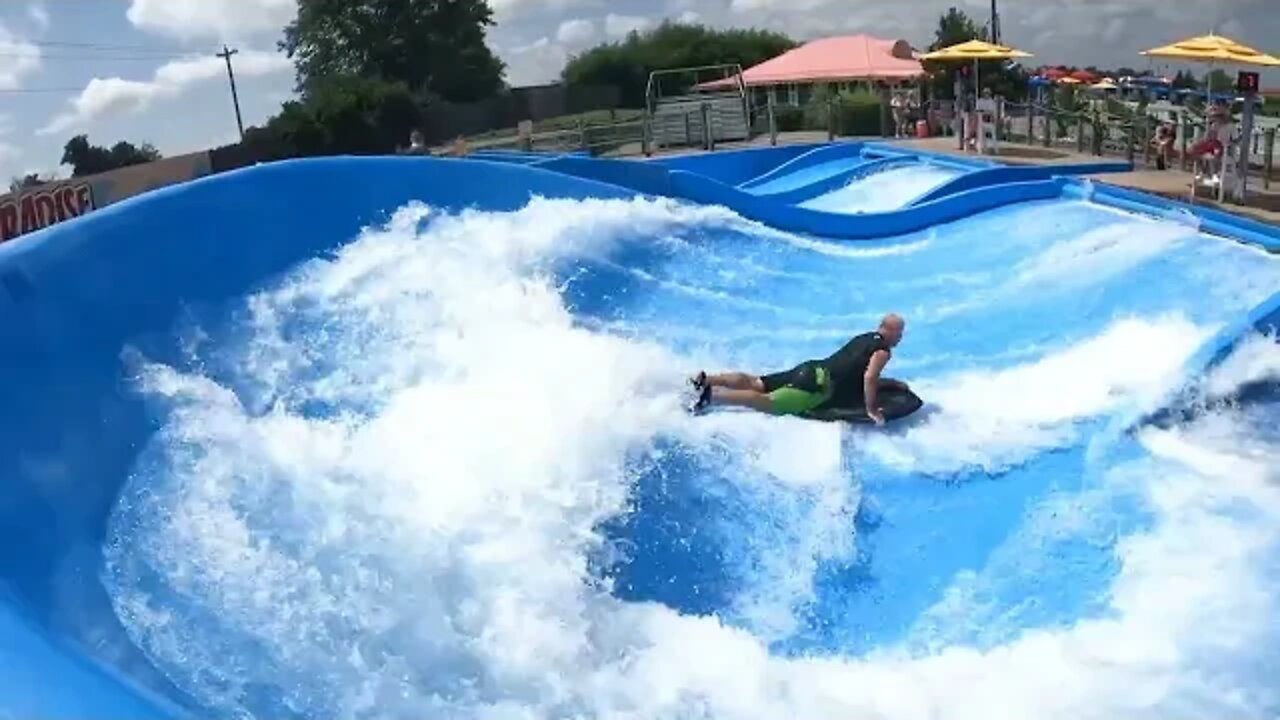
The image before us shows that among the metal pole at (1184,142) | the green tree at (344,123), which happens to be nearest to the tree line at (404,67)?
the green tree at (344,123)

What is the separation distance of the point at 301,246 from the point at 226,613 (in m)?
4.19

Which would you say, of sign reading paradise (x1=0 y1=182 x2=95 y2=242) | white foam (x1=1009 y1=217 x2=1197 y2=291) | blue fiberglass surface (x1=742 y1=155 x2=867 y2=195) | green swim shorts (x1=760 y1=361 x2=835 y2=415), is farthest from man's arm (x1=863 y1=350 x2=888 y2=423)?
sign reading paradise (x1=0 y1=182 x2=95 y2=242)

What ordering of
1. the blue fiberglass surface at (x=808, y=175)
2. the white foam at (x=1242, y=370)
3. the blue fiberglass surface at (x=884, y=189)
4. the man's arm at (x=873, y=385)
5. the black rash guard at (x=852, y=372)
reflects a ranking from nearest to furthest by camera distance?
the white foam at (x=1242, y=370) → the man's arm at (x=873, y=385) → the black rash guard at (x=852, y=372) → the blue fiberglass surface at (x=884, y=189) → the blue fiberglass surface at (x=808, y=175)

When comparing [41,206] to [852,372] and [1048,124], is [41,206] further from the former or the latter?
[1048,124]

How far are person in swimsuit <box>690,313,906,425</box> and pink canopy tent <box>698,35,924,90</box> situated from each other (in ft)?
44.7

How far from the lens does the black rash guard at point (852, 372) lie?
6000mm

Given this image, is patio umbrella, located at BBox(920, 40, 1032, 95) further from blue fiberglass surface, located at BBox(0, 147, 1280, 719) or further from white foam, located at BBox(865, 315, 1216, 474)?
white foam, located at BBox(865, 315, 1216, 474)

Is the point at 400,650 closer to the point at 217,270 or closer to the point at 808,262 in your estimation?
the point at 217,270

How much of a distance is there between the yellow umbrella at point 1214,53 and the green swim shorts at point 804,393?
5636 millimetres

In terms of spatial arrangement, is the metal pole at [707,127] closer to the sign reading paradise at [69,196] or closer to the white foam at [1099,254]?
the sign reading paradise at [69,196]

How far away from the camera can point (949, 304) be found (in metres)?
8.09

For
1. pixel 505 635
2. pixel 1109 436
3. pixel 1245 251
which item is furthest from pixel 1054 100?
pixel 505 635

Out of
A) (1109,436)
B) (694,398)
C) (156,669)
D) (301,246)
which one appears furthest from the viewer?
(301,246)

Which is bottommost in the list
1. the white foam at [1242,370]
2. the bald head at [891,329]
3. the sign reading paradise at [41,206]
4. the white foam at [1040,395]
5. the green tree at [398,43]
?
the white foam at [1040,395]
